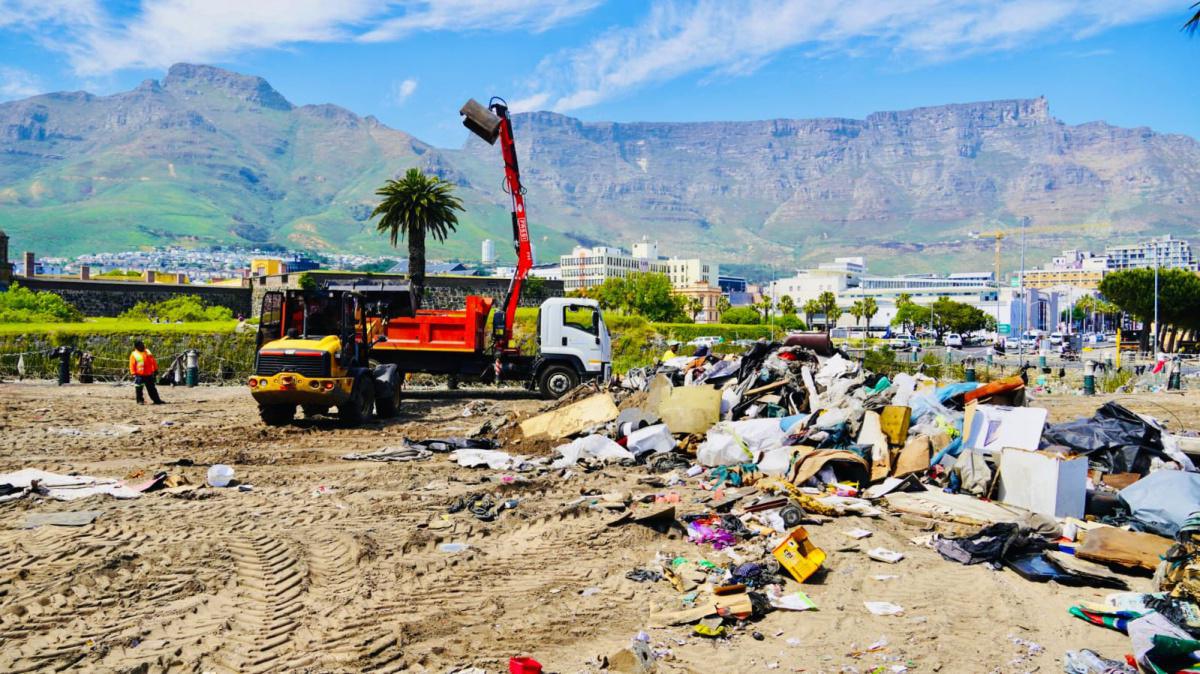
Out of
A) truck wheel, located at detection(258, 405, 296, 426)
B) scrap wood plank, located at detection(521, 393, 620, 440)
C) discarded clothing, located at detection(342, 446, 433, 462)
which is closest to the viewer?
discarded clothing, located at detection(342, 446, 433, 462)

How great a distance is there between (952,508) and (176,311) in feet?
139

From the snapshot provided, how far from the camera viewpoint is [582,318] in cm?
2048

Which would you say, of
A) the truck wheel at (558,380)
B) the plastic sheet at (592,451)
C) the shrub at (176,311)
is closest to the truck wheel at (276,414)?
the plastic sheet at (592,451)

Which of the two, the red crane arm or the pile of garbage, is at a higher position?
the red crane arm

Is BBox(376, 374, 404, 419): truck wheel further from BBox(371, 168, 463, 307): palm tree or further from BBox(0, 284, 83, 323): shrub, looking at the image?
BBox(0, 284, 83, 323): shrub

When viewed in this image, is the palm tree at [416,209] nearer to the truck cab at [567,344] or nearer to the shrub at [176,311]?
the shrub at [176,311]

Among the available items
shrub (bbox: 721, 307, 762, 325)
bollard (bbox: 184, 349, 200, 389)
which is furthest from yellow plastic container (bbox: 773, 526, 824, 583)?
shrub (bbox: 721, 307, 762, 325)

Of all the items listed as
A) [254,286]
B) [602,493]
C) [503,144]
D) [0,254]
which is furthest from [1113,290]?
[0,254]

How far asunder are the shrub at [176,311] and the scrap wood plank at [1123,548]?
4219cm

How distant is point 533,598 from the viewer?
6.16 meters

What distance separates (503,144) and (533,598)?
58.3ft

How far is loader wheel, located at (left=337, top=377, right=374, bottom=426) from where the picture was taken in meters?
15.0

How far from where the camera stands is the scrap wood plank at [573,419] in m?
13.3

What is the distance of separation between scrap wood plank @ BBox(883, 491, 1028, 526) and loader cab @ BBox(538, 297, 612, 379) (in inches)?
472
